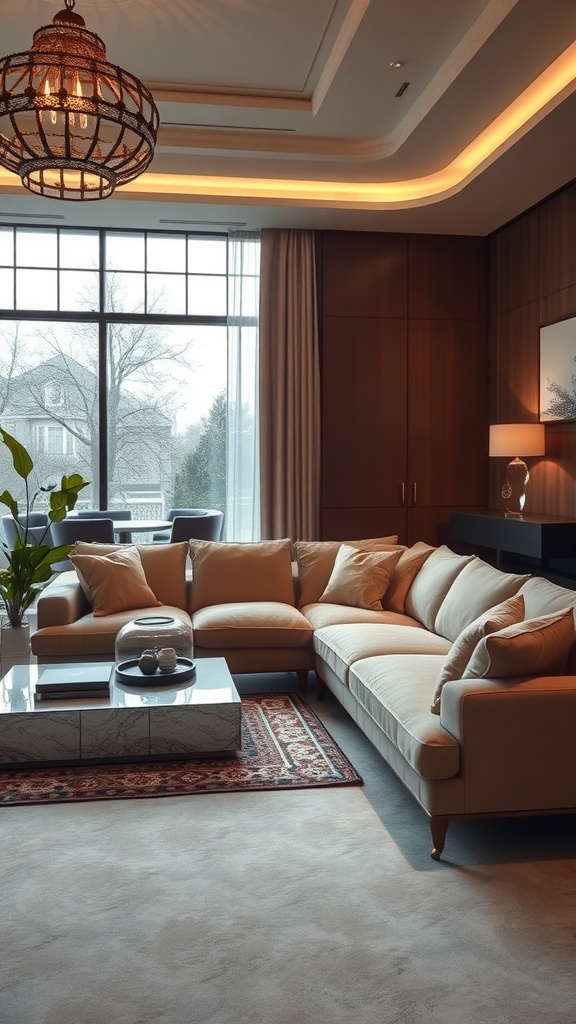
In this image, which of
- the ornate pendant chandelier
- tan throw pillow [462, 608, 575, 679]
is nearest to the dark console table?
tan throw pillow [462, 608, 575, 679]

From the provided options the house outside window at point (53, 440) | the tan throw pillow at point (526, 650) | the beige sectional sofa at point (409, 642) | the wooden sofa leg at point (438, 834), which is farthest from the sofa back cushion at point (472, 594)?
the house outside window at point (53, 440)

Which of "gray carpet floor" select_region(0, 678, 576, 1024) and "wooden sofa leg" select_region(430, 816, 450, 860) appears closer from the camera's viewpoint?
"gray carpet floor" select_region(0, 678, 576, 1024)

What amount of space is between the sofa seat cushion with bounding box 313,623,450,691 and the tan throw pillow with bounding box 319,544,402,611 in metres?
0.44

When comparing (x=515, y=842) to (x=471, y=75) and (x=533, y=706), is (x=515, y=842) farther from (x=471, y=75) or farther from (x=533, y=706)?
(x=471, y=75)

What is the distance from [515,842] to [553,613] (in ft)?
2.58

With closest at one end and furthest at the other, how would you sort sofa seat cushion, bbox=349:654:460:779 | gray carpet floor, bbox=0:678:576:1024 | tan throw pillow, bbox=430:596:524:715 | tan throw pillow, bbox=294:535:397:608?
1. gray carpet floor, bbox=0:678:576:1024
2. sofa seat cushion, bbox=349:654:460:779
3. tan throw pillow, bbox=430:596:524:715
4. tan throw pillow, bbox=294:535:397:608

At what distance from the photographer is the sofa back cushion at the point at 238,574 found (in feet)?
16.9

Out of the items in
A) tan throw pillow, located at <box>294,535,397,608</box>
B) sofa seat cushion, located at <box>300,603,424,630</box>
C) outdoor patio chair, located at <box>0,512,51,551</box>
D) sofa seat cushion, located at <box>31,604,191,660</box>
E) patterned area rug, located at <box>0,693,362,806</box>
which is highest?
outdoor patio chair, located at <box>0,512,51,551</box>

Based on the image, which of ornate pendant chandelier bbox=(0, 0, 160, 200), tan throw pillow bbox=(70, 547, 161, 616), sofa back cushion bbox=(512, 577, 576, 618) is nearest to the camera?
ornate pendant chandelier bbox=(0, 0, 160, 200)

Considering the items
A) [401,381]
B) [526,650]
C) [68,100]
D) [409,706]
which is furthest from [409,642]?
[401,381]

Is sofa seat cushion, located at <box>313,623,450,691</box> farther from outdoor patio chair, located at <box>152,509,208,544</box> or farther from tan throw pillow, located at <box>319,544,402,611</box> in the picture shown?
outdoor patio chair, located at <box>152,509,208,544</box>

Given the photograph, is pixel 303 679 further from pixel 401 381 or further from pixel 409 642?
pixel 401 381

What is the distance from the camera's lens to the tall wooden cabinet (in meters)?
6.55

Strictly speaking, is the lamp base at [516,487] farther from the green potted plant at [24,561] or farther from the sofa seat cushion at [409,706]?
the green potted plant at [24,561]
